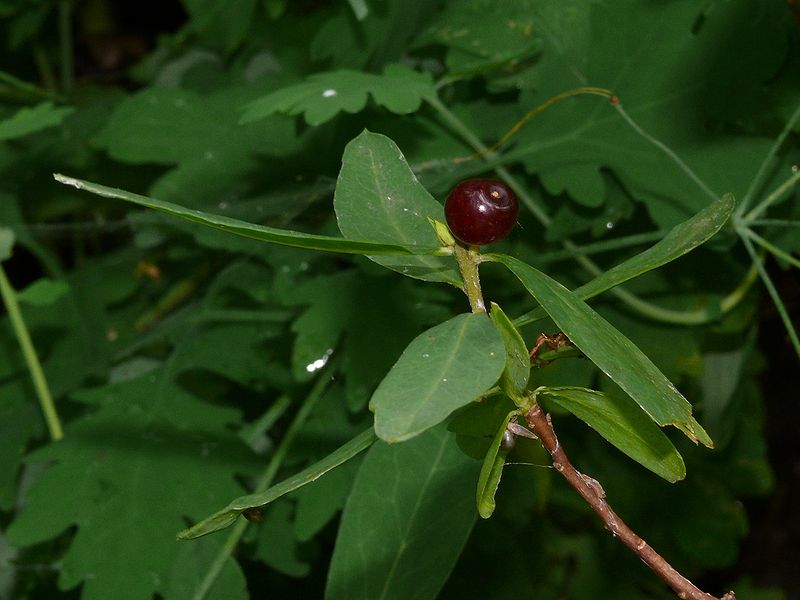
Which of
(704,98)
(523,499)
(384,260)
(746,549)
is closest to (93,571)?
(523,499)

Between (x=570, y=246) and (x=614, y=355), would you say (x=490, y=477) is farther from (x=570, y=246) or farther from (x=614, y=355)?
(x=570, y=246)

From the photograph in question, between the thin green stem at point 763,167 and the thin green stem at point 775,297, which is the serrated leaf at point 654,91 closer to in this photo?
the thin green stem at point 763,167

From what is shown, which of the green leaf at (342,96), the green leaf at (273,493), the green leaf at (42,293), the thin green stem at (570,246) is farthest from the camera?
the green leaf at (42,293)

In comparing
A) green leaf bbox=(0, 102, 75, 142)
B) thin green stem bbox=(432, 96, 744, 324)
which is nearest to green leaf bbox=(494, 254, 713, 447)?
thin green stem bbox=(432, 96, 744, 324)

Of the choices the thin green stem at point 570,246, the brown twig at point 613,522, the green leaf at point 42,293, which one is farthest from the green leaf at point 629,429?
the green leaf at point 42,293

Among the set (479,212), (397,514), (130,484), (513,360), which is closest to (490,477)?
(513,360)

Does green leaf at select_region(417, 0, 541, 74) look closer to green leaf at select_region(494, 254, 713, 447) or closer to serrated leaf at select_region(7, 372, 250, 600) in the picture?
serrated leaf at select_region(7, 372, 250, 600)
